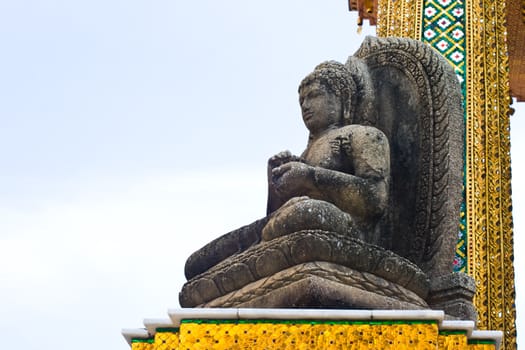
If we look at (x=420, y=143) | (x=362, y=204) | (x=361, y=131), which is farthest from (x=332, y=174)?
(x=420, y=143)

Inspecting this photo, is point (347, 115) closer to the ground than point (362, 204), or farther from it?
farther from it

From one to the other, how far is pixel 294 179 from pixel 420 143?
0.87m

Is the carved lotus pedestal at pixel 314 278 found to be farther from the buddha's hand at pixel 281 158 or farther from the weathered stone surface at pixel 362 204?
the buddha's hand at pixel 281 158

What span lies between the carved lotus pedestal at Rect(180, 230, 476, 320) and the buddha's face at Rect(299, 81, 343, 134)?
99 cm

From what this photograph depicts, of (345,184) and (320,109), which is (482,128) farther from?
(345,184)

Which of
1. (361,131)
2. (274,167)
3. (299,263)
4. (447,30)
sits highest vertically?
(447,30)

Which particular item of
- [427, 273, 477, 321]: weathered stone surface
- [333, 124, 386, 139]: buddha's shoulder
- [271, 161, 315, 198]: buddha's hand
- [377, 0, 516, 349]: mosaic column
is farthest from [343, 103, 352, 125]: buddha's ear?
[377, 0, 516, 349]: mosaic column

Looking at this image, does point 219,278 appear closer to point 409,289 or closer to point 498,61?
point 409,289

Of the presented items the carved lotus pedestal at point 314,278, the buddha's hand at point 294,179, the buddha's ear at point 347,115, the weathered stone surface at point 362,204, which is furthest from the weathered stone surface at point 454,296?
the buddha's ear at point 347,115

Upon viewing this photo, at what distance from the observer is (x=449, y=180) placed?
6109mm

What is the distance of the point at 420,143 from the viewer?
6.32 m

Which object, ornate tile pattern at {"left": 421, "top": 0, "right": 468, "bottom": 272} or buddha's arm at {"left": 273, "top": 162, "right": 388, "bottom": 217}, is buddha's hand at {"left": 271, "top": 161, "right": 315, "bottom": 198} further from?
ornate tile pattern at {"left": 421, "top": 0, "right": 468, "bottom": 272}

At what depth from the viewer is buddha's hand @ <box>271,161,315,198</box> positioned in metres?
5.73

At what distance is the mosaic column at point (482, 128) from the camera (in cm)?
761
